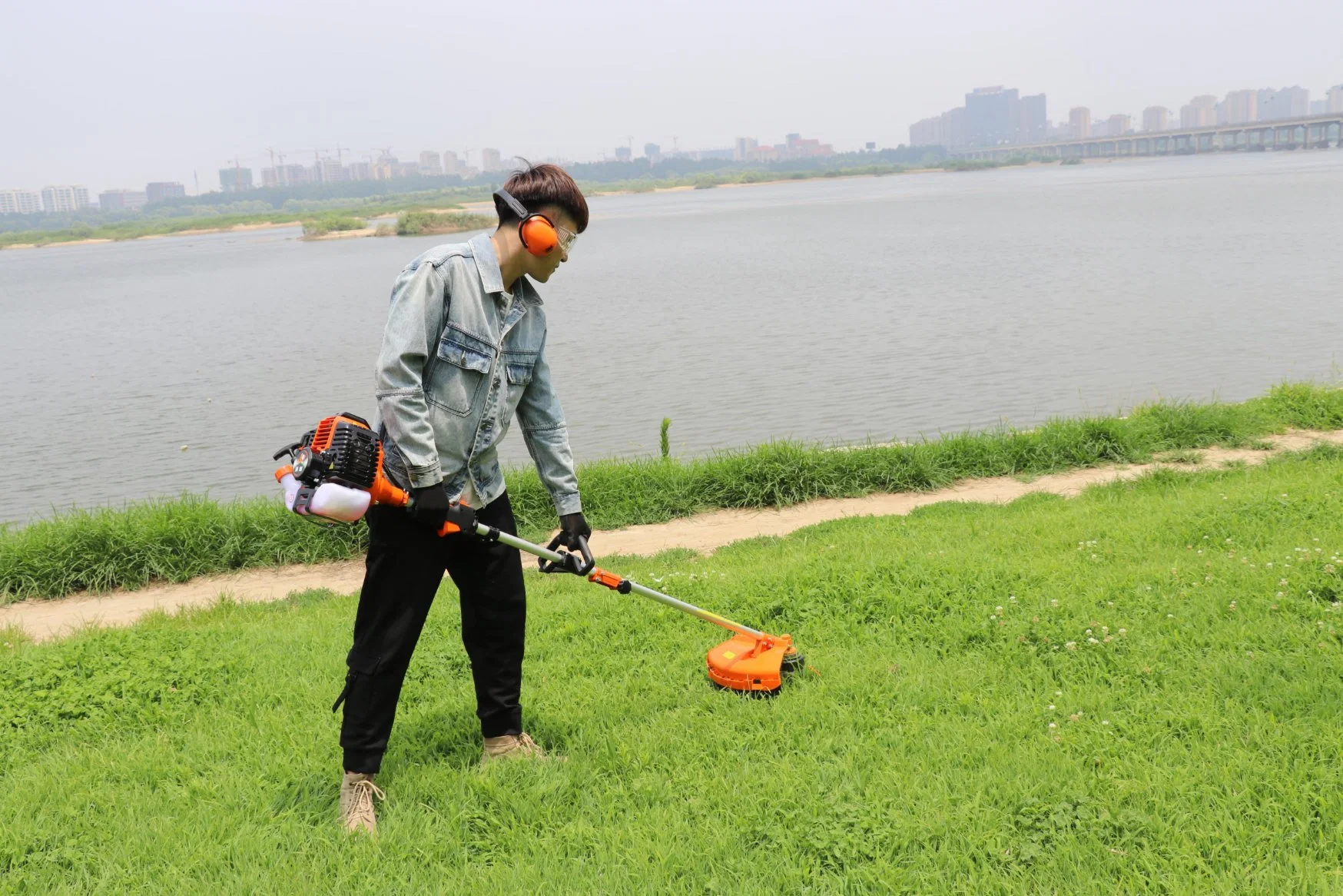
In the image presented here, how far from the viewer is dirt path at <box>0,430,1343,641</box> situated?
7.67 metres

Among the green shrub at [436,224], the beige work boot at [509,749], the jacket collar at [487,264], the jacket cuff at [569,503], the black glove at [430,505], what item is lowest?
the beige work boot at [509,749]

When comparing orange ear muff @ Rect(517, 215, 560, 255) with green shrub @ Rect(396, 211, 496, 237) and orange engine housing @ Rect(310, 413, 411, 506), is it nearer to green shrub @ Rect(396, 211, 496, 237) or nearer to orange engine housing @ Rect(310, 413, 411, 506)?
orange engine housing @ Rect(310, 413, 411, 506)

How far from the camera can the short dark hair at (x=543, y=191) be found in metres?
3.67

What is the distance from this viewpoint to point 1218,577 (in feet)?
17.2

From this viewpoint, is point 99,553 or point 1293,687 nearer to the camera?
point 1293,687

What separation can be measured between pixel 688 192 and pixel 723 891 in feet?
493

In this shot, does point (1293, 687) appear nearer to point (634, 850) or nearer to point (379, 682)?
point (634, 850)

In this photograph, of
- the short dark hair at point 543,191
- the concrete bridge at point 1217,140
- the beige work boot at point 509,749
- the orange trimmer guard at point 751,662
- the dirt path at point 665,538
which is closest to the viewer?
the short dark hair at point 543,191

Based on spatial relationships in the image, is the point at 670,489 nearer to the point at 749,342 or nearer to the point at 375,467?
the point at 375,467

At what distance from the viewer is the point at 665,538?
846 cm

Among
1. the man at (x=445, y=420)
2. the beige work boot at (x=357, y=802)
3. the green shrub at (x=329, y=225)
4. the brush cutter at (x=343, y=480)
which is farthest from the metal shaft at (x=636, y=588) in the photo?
the green shrub at (x=329, y=225)

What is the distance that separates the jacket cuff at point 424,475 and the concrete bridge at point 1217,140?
137 metres

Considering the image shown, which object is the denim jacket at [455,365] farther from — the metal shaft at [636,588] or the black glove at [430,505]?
the metal shaft at [636,588]

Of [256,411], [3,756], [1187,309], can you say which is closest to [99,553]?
[3,756]
